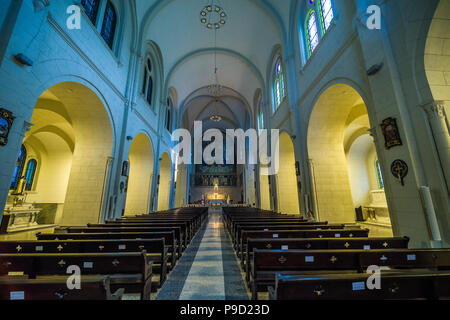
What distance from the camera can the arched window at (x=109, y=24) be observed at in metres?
6.91

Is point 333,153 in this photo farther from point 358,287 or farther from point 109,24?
point 109,24

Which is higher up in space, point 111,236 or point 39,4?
point 39,4

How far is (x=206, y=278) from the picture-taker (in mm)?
2816

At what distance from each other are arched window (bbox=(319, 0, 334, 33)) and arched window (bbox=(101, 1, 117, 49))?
7.86 m

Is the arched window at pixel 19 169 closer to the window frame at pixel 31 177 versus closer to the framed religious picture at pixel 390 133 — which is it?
the window frame at pixel 31 177

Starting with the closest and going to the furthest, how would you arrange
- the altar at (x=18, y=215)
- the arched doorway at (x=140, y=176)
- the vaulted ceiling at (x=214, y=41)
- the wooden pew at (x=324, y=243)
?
the wooden pew at (x=324, y=243), the altar at (x=18, y=215), the vaulted ceiling at (x=214, y=41), the arched doorway at (x=140, y=176)

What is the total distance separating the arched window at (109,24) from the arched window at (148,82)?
272 centimetres

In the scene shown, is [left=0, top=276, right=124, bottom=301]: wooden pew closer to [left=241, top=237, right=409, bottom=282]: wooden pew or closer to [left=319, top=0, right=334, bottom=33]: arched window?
[left=241, top=237, right=409, bottom=282]: wooden pew

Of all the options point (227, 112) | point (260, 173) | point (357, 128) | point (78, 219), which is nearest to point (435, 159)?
point (357, 128)

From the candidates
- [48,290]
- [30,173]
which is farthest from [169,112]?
[48,290]

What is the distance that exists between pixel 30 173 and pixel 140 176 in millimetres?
5530

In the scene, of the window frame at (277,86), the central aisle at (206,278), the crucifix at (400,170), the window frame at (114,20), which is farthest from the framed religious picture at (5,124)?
the window frame at (277,86)

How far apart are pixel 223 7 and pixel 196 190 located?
22.9 m
